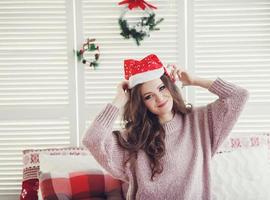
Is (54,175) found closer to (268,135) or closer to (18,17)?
(18,17)

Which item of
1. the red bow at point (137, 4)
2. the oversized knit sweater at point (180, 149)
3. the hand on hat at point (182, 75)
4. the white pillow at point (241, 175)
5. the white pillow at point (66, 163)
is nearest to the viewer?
the oversized knit sweater at point (180, 149)

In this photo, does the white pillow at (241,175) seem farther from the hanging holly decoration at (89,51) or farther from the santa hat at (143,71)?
the hanging holly decoration at (89,51)

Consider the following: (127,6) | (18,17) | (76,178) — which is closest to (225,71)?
(127,6)

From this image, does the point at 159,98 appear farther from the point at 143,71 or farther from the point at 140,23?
the point at 140,23

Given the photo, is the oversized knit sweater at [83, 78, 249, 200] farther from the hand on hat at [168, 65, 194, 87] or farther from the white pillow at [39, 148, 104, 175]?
the white pillow at [39, 148, 104, 175]

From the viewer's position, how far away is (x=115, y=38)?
7.82ft

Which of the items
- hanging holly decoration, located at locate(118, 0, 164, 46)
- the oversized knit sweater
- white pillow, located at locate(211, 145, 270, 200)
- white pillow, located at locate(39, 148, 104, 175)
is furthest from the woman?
hanging holly decoration, located at locate(118, 0, 164, 46)

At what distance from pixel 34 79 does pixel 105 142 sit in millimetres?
935

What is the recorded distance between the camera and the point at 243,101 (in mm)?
1641

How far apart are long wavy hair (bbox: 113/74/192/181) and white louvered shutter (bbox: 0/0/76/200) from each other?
798 mm

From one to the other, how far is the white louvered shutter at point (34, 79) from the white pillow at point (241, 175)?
906mm

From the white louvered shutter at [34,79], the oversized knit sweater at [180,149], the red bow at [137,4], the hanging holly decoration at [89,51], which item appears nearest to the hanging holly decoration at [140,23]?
the red bow at [137,4]

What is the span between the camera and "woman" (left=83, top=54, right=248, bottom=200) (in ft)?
5.29

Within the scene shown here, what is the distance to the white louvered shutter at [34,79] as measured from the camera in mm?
2379
